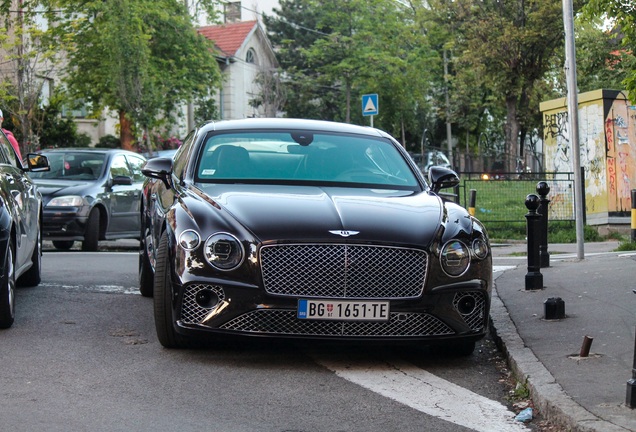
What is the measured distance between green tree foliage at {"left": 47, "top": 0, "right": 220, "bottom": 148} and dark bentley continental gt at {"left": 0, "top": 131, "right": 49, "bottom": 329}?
22.7m

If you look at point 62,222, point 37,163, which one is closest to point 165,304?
point 37,163

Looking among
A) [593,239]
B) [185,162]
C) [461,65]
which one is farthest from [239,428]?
[461,65]

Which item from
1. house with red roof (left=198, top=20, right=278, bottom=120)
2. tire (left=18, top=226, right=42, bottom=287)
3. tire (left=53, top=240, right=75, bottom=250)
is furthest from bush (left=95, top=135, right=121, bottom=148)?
Result: tire (left=18, top=226, right=42, bottom=287)

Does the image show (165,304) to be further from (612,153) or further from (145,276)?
(612,153)

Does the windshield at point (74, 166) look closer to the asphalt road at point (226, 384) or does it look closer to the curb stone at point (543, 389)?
the asphalt road at point (226, 384)

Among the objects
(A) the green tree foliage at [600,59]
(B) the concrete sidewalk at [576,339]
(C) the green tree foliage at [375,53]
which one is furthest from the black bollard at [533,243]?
(C) the green tree foliage at [375,53]

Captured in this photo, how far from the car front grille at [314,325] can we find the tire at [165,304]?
0.49m

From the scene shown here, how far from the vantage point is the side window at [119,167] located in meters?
17.5

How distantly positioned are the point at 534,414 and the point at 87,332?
3625mm

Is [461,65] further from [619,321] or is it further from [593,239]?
[619,321]

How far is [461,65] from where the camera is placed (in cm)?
4756

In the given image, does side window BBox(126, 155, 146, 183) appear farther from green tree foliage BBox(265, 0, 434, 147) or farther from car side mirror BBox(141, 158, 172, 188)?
green tree foliage BBox(265, 0, 434, 147)

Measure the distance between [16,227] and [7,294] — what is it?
2.78 ft

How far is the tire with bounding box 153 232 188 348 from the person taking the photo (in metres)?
7.09
